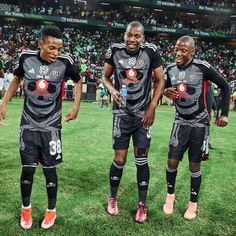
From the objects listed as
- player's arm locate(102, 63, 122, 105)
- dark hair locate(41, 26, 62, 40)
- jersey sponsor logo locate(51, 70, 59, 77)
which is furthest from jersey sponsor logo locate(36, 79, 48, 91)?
player's arm locate(102, 63, 122, 105)

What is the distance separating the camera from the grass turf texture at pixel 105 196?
3871 mm

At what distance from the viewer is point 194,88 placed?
4.25 meters

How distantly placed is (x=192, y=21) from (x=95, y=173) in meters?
47.5

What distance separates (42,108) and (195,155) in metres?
1.96

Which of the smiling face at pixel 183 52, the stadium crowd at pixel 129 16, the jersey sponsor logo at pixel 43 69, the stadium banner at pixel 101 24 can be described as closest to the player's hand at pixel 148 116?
the smiling face at pixel 183 52

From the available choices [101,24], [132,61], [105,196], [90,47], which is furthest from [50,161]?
[101,24]

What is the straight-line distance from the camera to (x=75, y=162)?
6844mm

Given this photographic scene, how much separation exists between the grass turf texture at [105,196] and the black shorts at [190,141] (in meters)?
0.76

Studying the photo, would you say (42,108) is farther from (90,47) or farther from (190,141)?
(90,47)

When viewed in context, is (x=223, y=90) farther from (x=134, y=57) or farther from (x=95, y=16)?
(x=95, y=16)

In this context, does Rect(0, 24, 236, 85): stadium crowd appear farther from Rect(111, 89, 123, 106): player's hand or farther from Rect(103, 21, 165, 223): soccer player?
Rect(111, 89, 123, 106): player's hand

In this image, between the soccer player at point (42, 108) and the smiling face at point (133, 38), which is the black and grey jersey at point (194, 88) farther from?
the soccer player at point (42, 108)

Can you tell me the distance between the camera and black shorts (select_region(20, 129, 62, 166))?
373 cm

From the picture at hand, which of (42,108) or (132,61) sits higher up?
(132,61)
